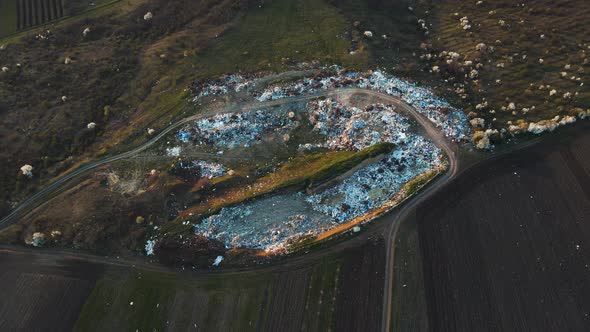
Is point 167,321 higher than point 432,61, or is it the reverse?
point 432,61

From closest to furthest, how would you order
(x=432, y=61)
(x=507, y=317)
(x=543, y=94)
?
(x=507, y=317) < (x=543, y=94) < (x=432, y=61)

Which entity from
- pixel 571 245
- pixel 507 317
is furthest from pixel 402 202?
pixel 571 245

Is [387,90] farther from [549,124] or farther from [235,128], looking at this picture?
[235,128]

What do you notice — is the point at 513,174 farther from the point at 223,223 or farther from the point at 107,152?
the point at 107,152

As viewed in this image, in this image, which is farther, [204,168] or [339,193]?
[204,168]

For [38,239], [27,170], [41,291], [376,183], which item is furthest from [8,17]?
[376,183]

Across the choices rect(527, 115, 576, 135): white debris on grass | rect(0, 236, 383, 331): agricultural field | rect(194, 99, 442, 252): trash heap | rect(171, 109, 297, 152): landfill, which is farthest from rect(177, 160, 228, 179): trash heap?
rect(527, 115, 576, 135): white debris on grass
